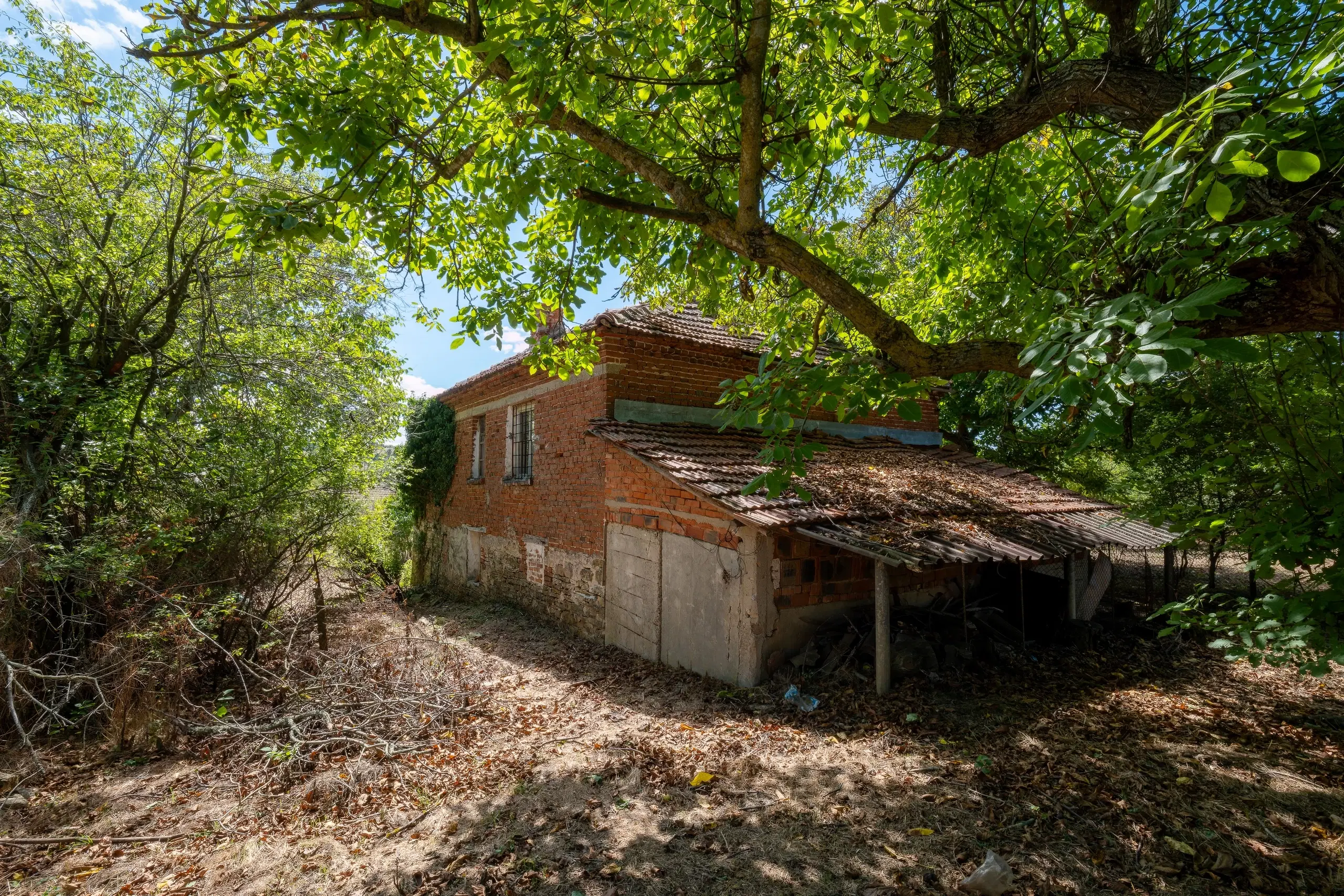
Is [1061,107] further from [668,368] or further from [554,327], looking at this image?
[554,327]

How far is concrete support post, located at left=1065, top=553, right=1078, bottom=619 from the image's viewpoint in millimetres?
8387

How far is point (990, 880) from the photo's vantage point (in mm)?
3205

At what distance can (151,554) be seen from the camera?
5938 millimetres

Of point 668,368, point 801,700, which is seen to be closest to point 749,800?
point 801,700

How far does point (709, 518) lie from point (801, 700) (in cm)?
215

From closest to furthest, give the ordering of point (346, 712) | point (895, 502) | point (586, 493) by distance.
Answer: point (346, 712)
point (895, 502)
point (586, 493)

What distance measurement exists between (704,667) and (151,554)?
5.97 metres

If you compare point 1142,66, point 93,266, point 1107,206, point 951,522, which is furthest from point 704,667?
point 93,266

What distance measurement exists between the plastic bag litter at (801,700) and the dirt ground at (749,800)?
0.07 m

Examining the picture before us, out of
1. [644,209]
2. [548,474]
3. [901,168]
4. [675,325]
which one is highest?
[901,168]

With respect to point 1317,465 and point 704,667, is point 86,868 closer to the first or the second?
point 704,667

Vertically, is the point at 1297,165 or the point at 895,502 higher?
the point at 1297,165

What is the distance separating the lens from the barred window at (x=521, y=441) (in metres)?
11.1

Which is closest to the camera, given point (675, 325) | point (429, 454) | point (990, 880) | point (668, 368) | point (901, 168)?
point (990, 880)
